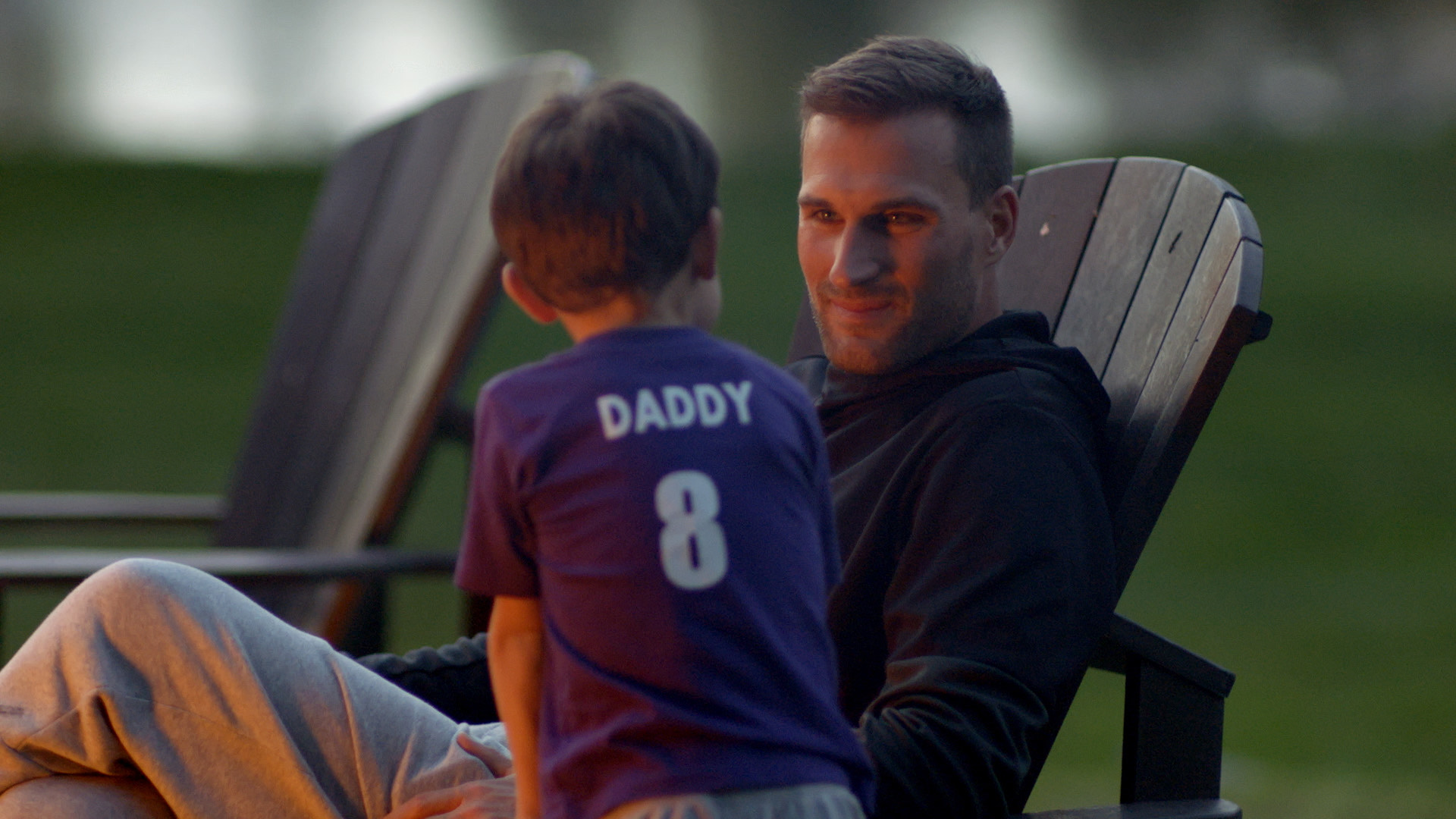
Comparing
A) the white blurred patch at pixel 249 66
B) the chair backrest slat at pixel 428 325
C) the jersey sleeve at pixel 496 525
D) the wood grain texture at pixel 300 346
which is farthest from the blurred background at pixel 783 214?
the jersey sleeve at pixel 496 525

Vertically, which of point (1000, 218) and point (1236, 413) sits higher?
point (1000, 218)

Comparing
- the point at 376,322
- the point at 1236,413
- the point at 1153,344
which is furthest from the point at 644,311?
the point at 1236,413

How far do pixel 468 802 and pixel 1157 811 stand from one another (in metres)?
0.62

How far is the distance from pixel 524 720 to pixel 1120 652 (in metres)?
0.68

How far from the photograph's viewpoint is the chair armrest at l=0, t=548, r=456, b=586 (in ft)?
6.63

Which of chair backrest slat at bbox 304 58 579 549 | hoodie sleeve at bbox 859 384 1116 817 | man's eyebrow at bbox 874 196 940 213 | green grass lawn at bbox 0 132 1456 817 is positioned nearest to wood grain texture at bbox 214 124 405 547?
chair backrest slat at bbox 304 58 579 549

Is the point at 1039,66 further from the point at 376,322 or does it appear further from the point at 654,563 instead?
the point at 654,563

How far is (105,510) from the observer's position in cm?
286

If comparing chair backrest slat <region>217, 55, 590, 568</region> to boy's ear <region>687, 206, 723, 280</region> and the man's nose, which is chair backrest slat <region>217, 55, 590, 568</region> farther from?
boy's ear <region>687, 206, 723, 280</region>

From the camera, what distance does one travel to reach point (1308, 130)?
11375 mm

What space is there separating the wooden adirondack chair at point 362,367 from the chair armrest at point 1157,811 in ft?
3.93

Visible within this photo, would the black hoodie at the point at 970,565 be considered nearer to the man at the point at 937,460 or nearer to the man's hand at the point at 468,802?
the man at the point at 937,460

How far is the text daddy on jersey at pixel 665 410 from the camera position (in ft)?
3.16

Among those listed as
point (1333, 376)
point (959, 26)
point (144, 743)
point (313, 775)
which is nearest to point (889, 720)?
point (313, 775)
